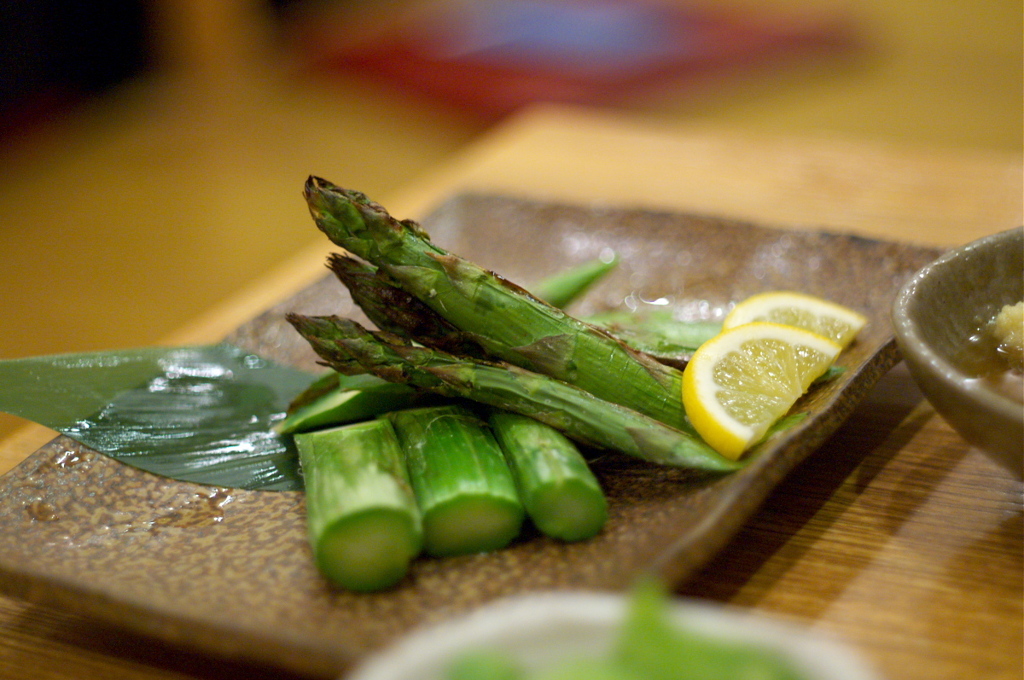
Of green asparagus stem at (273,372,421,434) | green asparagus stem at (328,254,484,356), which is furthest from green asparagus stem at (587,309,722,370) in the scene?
green asparagus stem at (273,372,421,434)

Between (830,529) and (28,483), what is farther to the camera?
(28,483)

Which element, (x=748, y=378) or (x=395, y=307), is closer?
(x=748, y=378)

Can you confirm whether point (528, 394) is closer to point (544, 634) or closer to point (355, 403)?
point (355, 403)

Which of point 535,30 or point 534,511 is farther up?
point 535,30

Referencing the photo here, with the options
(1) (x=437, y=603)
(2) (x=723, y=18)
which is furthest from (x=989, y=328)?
(2) (x=723, y=18)

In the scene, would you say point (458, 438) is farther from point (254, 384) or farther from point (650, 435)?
point (254, 384)

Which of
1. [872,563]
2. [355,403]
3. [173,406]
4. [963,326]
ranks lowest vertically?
[872,563]

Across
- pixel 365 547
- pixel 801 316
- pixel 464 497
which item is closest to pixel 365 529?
pixel 365 547
